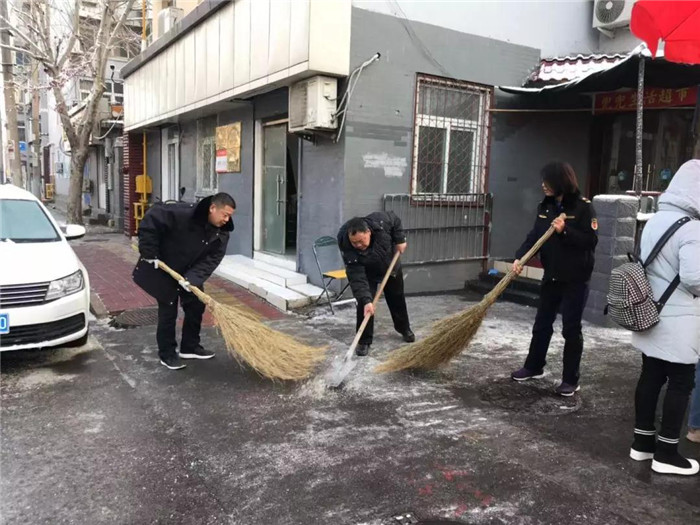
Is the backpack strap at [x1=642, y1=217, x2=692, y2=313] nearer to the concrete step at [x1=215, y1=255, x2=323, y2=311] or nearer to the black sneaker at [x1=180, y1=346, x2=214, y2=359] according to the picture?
the black sneaker at [x1=180, y1=346, x2=214, y2=359]

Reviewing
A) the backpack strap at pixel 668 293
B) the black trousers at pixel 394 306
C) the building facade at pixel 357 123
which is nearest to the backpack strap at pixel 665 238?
the backpack strap at pixel 668 293

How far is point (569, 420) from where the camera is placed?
4.08 meters

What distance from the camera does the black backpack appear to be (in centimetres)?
322

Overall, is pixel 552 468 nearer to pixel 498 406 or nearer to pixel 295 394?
pixel 498 406

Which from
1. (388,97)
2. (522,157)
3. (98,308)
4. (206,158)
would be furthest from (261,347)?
(206,158)

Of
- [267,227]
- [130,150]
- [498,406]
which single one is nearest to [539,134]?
[267,227]

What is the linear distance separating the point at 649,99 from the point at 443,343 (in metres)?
5.91

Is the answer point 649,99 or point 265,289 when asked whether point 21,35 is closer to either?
point 265,289

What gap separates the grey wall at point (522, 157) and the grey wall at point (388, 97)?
1198mm

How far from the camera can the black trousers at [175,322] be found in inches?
198

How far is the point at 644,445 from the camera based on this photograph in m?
3.44

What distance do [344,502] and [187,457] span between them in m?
1.08

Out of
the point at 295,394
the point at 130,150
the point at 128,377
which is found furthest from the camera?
the point at 130,150

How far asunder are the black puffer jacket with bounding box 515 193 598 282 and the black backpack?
2.94 feet
